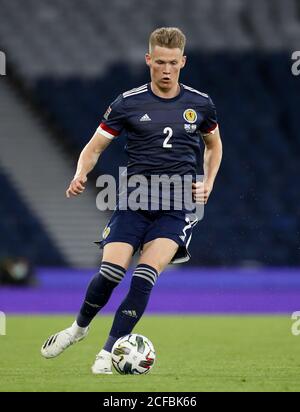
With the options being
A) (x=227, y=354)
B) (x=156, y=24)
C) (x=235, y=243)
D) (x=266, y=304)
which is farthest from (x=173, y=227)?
(x=156, y=24)

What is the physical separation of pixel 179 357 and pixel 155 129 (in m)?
1.79

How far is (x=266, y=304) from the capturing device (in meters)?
13.3

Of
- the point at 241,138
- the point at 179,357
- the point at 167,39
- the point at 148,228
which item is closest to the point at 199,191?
the point at 148,228

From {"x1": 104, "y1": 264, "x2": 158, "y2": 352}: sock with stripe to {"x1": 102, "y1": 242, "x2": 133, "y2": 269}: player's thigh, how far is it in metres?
0.11

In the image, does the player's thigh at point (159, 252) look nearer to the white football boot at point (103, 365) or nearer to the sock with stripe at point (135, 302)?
the sock with stripe at point (135, 302)

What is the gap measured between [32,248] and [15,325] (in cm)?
704

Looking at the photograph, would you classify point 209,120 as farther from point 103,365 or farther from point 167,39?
point 103,365

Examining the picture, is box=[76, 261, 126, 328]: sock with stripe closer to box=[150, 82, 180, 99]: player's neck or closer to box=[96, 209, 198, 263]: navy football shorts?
box=[96, 209, 198, 263]: navy football shorts

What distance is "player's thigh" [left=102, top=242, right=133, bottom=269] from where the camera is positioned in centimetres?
645

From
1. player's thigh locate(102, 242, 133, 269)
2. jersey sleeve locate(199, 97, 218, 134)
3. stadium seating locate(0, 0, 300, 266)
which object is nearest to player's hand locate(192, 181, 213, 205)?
jersey sleeve locate(199, 97, 218, 134)
